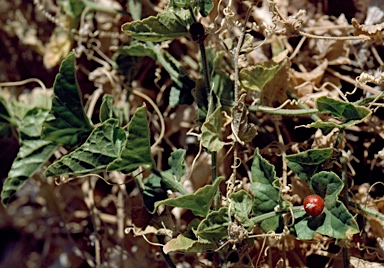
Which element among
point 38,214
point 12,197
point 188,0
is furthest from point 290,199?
point 38,214

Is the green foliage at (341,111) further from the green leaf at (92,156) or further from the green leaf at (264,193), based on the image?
the green leaf at (92,156)

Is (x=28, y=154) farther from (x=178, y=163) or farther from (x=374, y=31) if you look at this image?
(x=374, y=31)

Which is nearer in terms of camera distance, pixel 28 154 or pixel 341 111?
pixel 341 111

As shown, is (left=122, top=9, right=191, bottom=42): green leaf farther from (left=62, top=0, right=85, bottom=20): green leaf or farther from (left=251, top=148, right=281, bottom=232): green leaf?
(left=62, top=0, right=85, bottom=20): green leaf

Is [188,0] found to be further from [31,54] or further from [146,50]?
[31,54]

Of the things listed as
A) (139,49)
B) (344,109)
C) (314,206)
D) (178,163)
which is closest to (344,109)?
(344,109)

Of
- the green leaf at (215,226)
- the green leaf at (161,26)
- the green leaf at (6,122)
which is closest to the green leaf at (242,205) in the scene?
the green leaf at (215,226)
